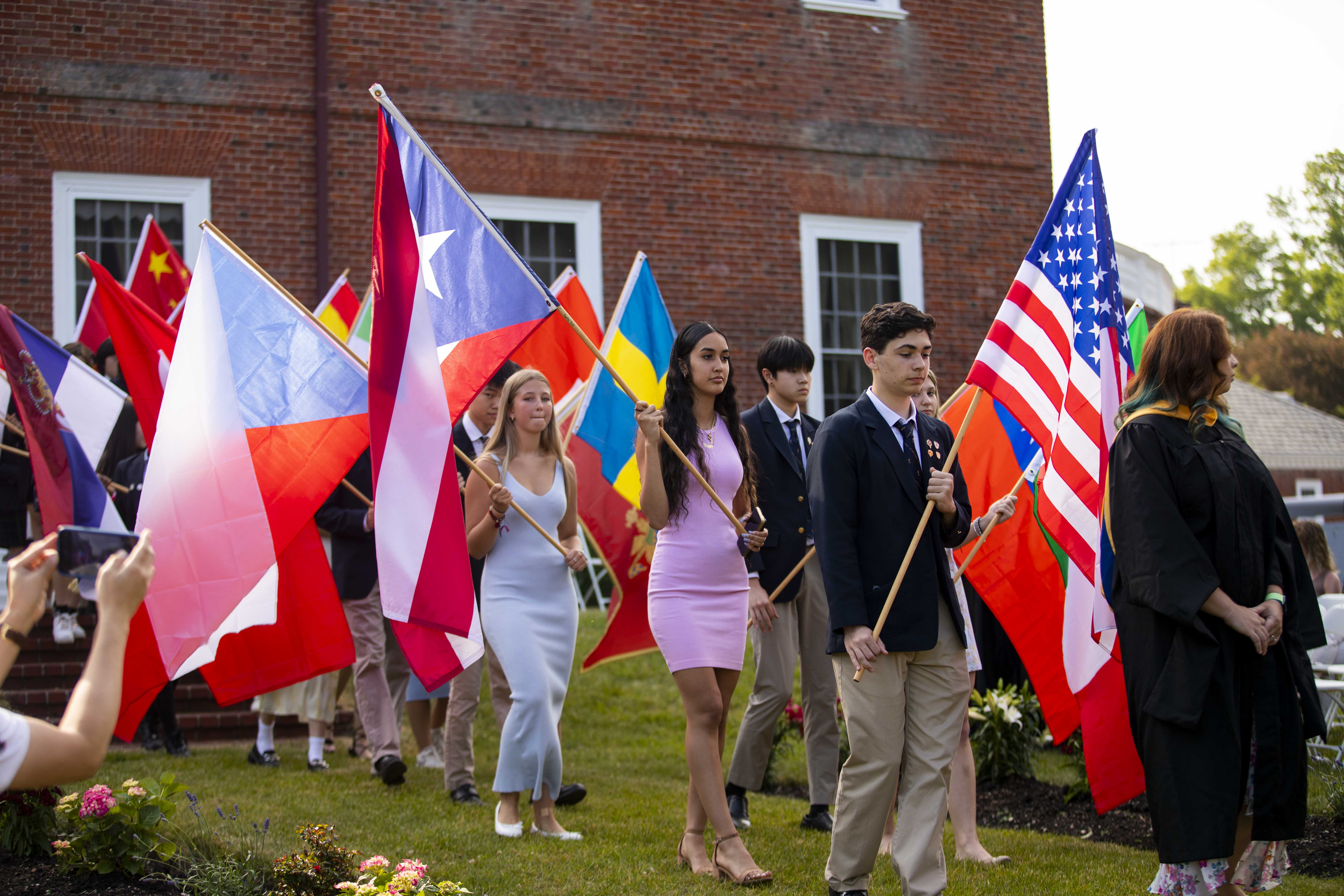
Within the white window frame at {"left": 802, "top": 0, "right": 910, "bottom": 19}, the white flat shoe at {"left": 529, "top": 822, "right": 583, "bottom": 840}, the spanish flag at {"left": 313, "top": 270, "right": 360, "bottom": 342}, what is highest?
the white window frame at {"left": 802, "top": 0, "right": 910, "bottom": 19}

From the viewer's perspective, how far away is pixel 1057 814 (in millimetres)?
6480

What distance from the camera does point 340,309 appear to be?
10.5 metres

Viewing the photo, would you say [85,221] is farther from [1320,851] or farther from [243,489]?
[1320,851]

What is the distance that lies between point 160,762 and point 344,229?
605cm

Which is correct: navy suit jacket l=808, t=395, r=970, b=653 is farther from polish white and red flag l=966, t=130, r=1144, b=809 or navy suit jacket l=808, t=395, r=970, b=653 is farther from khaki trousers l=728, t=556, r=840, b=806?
khaki trousers l=728, t=556, r=840, b=806

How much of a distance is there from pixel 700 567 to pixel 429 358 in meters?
1.40

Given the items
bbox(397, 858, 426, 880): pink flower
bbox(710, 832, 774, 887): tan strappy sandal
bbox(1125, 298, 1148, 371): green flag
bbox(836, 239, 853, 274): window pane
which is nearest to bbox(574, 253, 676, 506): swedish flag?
bbox(710, 832, 774, 887): tan strappy sandal

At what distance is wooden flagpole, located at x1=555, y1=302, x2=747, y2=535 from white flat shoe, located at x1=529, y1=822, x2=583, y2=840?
1.59 metres

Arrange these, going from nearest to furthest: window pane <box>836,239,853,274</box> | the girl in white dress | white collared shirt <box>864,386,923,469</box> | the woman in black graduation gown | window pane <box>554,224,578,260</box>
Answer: the woman in black graduation gown
white collared shirt <box>864,386,923,469</box>
the girl in white dress
window pane <box>554,224,578,260</box>
window pane <box>836,239,853,274</box>

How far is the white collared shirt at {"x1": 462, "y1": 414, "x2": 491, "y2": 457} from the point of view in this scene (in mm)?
7121

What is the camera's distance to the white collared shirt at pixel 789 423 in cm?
608

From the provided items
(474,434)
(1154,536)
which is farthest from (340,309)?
(1154,536)

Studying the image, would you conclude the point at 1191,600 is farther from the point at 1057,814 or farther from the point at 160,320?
the point at 160,320

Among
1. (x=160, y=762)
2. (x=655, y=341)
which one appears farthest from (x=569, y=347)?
(x=160, y=762)
